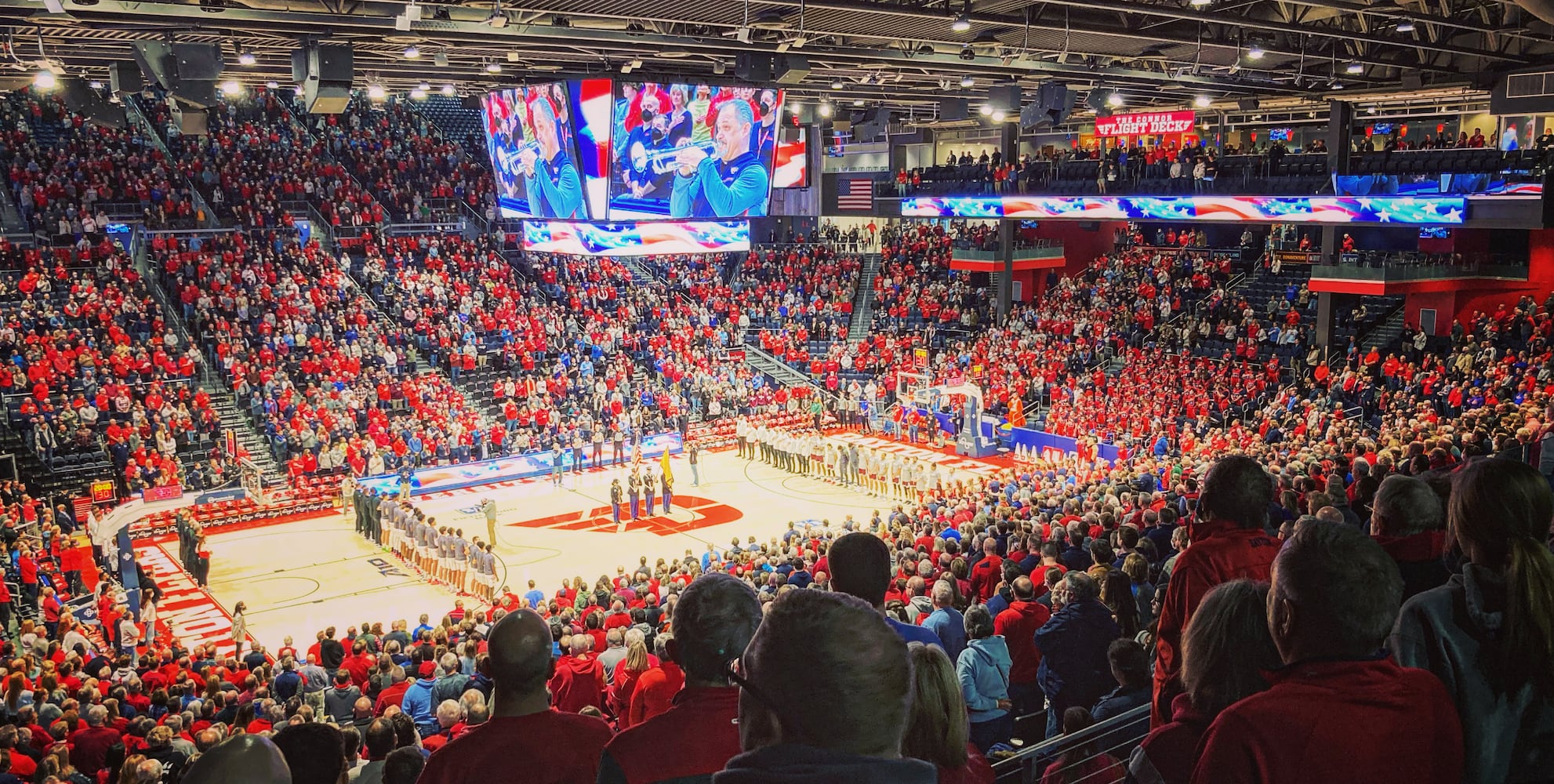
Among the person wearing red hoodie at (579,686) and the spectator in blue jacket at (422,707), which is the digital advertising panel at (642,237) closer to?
the spectator in blue jacket at (422,707)

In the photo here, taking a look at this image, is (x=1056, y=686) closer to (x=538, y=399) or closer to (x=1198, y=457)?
(x=1198, y=457)

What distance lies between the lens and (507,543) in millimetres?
22000

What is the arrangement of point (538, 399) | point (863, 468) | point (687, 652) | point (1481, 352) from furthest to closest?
point (538, 399) < point (863, 468) < point (1481, 352) < point (687, 652)

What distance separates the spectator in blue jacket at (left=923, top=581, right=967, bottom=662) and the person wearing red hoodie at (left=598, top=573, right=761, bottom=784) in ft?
11.7

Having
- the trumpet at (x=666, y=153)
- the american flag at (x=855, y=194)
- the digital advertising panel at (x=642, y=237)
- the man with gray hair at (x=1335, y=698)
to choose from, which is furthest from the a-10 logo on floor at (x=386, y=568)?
the american flag at (x=855, y=194)

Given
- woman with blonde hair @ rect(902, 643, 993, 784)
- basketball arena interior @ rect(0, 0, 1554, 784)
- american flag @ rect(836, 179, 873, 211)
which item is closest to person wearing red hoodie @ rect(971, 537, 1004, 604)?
basketball arena interior @ rect(0, 0, 1554, 784)

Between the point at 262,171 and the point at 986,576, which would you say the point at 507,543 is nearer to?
the point at 986,576

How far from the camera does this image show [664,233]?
2455cm

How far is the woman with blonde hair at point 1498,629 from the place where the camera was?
9.81 ft

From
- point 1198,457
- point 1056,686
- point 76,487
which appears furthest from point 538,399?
point 1056,686

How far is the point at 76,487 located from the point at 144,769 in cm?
1799

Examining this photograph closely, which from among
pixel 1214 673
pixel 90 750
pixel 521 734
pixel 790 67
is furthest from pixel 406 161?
pixel 1214 673

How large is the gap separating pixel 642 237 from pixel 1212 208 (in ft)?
49.3

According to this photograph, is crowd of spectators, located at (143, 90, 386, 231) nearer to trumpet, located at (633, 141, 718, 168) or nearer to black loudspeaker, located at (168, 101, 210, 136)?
black loudspeaker, located at (168, 101, 210, 136)
